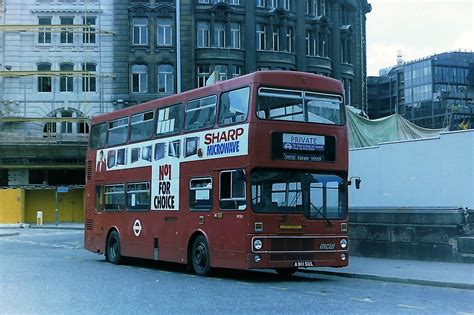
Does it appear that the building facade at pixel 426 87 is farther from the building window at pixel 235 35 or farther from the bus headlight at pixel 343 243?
the bus headlight at pixel 343 243

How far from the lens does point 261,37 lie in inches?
2375

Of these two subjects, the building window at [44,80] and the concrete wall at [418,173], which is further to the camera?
the building window at [44,80]

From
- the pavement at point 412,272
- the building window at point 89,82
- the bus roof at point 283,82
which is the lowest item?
the pavement at point 412,272

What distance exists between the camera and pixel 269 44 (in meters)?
60.3

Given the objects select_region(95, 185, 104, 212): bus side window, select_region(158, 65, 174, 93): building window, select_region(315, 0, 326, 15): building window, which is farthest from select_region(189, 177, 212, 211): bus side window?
select_region(315, 0, 326, 15): building window

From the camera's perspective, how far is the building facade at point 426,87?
275ft

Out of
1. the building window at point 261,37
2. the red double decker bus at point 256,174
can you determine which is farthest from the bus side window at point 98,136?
the building window at point 261,37

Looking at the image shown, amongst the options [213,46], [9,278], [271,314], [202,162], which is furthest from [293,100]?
[213,46]

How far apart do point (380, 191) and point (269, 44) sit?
39.1 metres

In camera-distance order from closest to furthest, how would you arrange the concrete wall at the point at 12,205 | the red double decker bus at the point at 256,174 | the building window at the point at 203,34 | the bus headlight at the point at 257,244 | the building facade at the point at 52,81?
the bus headlight at the point at 257,244 → the red double decker bus at the point at 256,174 → the concrete wall at the point at 12,205 → the building facade at the point at 52,81 → the building window at the point at 203,34

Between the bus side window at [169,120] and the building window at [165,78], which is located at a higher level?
the building window at [165,78]

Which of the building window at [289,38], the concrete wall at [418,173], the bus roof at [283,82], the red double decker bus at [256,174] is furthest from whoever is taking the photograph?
the building window at [289,38]

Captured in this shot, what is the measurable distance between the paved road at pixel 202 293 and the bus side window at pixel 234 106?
3.74m

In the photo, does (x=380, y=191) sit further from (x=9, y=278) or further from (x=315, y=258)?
(x=9, y=278)
